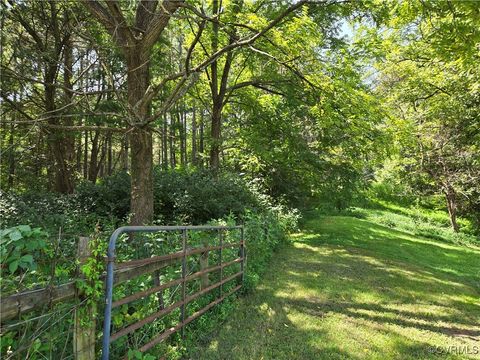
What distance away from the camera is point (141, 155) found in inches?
253

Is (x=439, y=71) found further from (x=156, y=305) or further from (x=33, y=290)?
(x=33, y=290)

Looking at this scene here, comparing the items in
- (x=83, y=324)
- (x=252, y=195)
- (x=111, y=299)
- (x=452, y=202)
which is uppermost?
(x=252, y=195)

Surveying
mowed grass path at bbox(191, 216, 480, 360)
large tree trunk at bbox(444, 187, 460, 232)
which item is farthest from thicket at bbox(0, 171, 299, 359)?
large tree trunk at bbox(444, 187, 460, 232)

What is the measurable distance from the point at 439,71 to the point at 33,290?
46.9ft

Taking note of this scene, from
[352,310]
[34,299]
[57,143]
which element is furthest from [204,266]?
[57,143]

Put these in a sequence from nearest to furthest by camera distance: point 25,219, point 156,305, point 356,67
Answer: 1. point 156,305
2. point 25,219
3. point 356,67

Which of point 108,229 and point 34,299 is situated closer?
point 34,299

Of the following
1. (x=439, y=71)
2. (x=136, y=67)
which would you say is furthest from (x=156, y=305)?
(x=439, y=71)

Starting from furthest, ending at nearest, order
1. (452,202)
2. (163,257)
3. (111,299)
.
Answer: (452,202) < (163,257) < (111,299)

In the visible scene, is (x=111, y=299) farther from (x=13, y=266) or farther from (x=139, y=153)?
(x=139, y=153)

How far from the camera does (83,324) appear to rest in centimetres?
232

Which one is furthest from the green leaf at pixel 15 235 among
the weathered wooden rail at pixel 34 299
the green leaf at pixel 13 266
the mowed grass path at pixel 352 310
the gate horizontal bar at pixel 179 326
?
the mowed grass path at pixel 352 310

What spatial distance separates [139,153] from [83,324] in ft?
14.5

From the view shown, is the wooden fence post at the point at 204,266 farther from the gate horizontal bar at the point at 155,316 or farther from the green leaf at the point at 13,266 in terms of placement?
the green leaf at the point at 13,266
